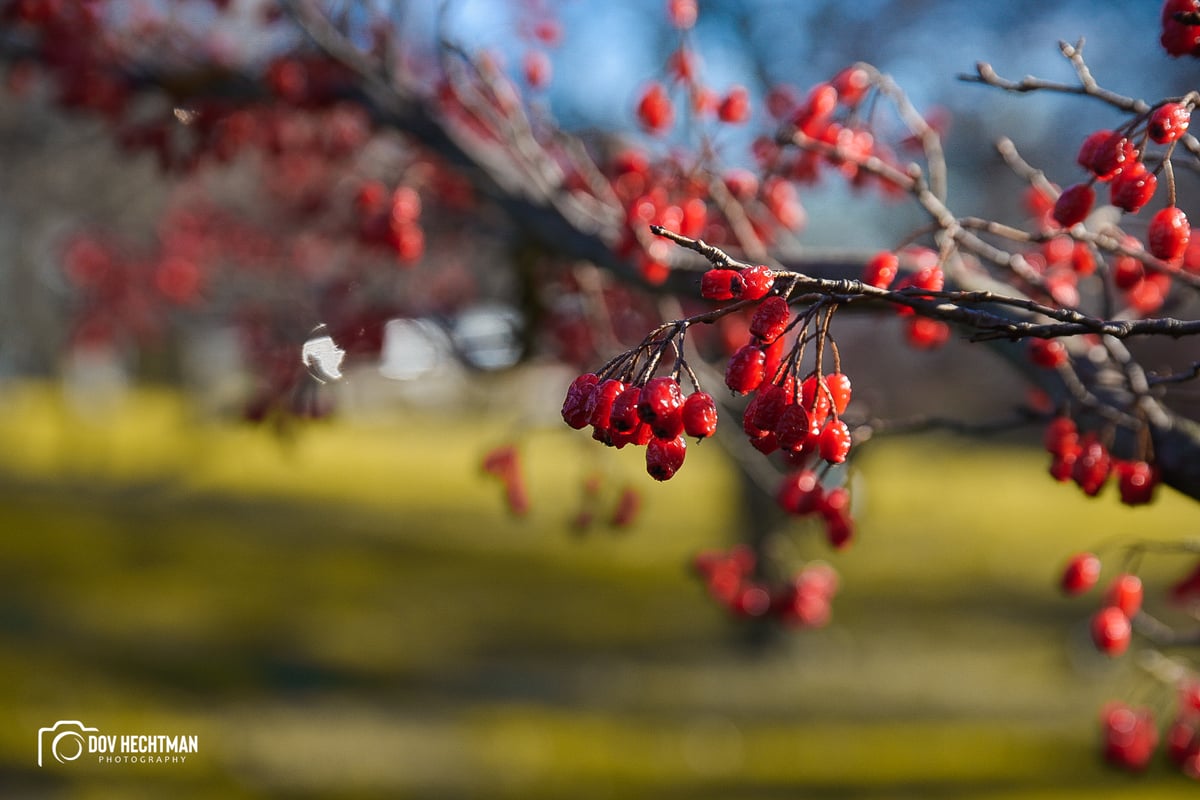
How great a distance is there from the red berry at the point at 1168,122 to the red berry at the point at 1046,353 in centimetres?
54

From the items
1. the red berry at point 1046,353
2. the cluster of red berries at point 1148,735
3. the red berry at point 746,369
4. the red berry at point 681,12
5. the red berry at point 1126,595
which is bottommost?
the cluster of red berries at point 1148,735

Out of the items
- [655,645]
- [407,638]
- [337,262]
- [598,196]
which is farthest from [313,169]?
[655,645]

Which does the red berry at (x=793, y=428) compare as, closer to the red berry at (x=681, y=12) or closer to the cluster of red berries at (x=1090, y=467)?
the cluster of red berries at (x=1090, y=467)

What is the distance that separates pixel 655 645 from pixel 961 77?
759 centimetres

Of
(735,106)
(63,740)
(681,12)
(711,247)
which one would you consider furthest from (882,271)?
(63,740)

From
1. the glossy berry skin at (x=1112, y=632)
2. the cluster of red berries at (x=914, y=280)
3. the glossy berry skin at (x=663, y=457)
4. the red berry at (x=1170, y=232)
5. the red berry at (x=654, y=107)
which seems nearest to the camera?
the glossy berry skin at (x=663, y=457)

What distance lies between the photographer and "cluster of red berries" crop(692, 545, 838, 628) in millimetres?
3260

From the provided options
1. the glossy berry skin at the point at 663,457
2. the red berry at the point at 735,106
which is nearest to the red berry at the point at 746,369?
the glossy berry skin at the point at 663,457

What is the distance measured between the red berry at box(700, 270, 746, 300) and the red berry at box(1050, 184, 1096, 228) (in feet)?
2.35

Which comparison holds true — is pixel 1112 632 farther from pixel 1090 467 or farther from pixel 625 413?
pixel 625 413

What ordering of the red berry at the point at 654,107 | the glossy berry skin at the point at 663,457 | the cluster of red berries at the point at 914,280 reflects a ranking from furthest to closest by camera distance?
the red berry at the point at 654,107
the cluster of red berries at the point at 914,280
the glossy berry skin at the point at 663,457

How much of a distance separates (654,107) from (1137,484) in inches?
71.9

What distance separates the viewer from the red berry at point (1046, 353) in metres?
2.09

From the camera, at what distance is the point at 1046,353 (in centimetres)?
210
